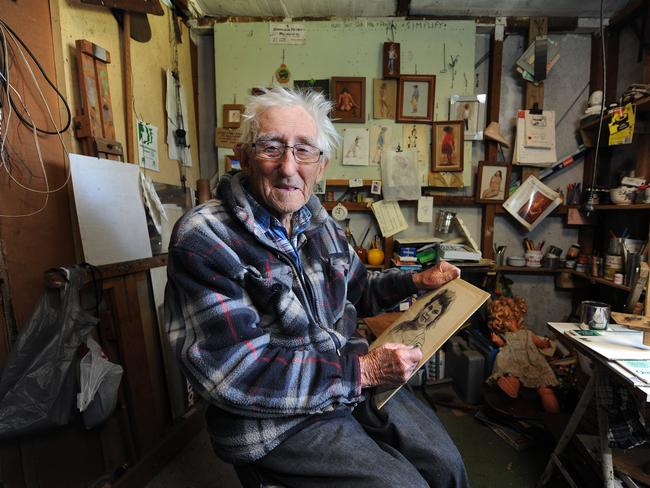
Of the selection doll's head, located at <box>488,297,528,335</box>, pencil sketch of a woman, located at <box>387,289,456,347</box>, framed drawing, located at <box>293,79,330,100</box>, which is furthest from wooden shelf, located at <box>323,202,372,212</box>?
pencil sketch of a woman, located at <box>387,289,456,347</box>

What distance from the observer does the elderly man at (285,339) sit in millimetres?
734

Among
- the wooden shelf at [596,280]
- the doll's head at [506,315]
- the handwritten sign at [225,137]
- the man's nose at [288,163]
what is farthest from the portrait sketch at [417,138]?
the man's nose at [288,163]

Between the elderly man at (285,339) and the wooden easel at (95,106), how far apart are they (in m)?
0.88

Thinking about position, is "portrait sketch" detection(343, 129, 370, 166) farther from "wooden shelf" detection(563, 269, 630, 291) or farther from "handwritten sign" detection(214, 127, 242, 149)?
Answer: "wooden shelf" detection(563, 269, 630, 291)

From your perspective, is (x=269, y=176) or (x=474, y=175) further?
(x=474, y=175)

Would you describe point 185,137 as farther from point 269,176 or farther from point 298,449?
point 298,449

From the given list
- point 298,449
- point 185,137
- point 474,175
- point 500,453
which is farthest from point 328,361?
point 474,175

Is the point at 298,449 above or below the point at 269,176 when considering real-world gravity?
below

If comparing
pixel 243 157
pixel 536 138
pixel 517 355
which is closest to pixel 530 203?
pixel 536 138

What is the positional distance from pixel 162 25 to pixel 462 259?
99.4 inches

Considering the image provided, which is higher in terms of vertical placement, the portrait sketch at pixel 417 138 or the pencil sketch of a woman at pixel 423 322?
the portrait sketch at pixel 417 138

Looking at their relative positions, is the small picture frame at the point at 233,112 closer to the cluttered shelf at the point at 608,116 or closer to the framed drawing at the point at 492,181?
the framed drawing at the point at 492,181

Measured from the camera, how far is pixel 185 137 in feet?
7.38

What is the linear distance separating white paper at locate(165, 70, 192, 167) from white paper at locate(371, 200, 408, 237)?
4.66 ft
